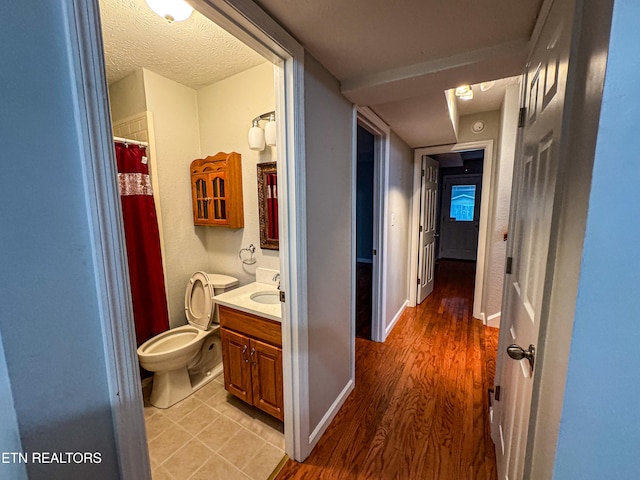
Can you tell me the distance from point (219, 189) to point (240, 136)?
17.8 inches

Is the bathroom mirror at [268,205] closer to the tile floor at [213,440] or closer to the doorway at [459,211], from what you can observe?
the tile floor at [213,440]

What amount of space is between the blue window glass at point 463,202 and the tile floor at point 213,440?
20.1ft

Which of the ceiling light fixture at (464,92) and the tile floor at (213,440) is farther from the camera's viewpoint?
the ceiling light fixture at (464,92)

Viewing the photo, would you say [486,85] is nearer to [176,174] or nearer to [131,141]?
[176,174]

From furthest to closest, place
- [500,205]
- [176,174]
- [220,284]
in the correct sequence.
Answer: [500,205]
[176,174]
[220,284]

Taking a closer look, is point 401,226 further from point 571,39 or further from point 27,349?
point 27,349

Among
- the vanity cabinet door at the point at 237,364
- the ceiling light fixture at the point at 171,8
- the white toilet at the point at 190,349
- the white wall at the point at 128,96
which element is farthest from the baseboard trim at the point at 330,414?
the white wall at the point at 128,96

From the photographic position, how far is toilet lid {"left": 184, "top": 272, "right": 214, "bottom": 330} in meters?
2.04

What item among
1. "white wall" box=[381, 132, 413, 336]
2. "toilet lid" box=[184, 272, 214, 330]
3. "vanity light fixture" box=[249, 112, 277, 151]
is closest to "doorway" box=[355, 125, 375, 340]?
"white wall" box=[381, 132, 413, 336]

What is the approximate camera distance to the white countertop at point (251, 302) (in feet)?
5.03

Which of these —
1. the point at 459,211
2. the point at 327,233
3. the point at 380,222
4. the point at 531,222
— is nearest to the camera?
the point at 531,222

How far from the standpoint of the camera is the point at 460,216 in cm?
632

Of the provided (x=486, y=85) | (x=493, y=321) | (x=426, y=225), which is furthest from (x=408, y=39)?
(x=493, y=321)

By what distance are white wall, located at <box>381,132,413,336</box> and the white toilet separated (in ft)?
5.16
